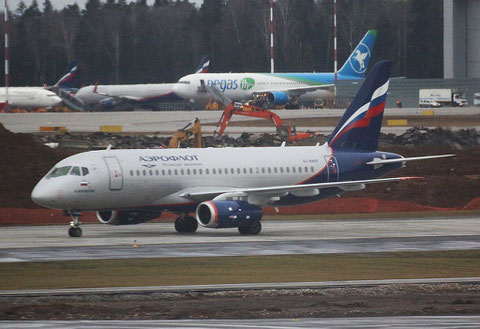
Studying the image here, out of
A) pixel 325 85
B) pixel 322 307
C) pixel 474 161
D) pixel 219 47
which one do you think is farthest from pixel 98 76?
pixel 322 307

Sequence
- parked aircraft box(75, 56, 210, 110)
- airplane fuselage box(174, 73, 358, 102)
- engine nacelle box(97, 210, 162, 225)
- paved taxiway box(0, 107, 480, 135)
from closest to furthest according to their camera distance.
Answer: engine nacelle box(97, 210, 162, 225), paved taxiway box(0, 107, 480, 135), airplane fuselage box(174, 73, 358, 102), parked aircraft box(75, 56, 210, 110)

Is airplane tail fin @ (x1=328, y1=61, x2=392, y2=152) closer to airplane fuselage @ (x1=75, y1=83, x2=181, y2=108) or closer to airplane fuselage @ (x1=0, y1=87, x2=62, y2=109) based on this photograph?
airplane fuselage @ (x1=0, y1=87, x2=62, y2=109)

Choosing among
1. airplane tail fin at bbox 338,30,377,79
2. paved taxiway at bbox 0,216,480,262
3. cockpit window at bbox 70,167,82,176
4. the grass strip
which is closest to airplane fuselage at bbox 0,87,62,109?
airplane tail fin at bbox 338,30,377,79

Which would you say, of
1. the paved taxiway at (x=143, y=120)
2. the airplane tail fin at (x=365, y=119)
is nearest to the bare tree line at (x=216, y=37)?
the paved taxiway at (x=143, y=120)

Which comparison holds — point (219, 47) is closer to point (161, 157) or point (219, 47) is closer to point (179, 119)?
point (179, 119)

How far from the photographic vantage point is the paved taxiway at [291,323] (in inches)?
806

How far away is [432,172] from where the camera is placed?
66.0 meters

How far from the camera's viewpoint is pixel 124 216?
148 feet

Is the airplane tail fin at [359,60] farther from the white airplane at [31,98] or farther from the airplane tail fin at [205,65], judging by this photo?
the white airplane at [31,98]

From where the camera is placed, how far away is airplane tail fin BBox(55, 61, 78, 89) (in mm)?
139150

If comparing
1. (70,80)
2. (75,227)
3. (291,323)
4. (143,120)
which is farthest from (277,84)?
(291,323)

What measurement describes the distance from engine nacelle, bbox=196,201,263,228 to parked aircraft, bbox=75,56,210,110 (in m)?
91.3

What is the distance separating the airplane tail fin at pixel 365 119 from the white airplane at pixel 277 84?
7147 centimetres

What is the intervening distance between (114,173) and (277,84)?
84831mm
